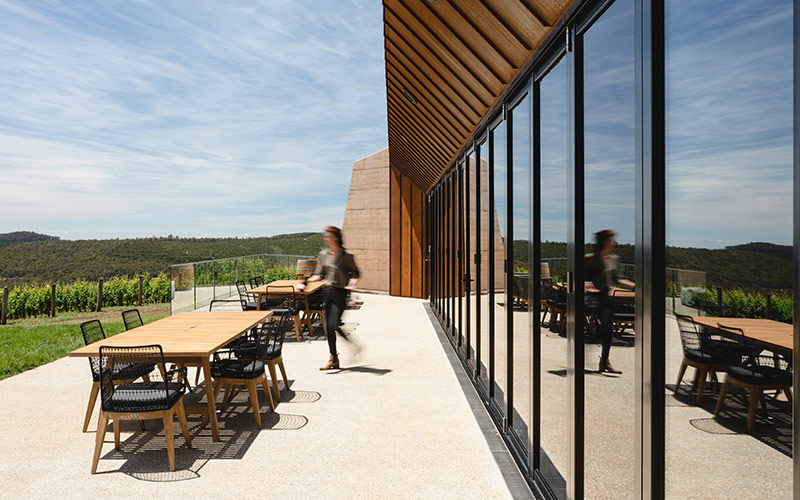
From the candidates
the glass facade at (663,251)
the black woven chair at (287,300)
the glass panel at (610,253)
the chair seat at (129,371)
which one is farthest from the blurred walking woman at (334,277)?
the glass panel at (610,253)

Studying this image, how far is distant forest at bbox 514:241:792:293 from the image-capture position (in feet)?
3.34

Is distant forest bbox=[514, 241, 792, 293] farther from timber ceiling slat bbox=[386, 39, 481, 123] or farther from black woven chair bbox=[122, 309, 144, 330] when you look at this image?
black woven chair bbox=[122, 309, 144, 330]

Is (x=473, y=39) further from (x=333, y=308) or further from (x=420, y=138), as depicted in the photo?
(x=420, y=138)

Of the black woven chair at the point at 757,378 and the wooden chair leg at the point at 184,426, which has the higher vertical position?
the black woven chair at the point at 757,378

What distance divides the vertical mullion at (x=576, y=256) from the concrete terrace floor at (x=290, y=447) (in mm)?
1087

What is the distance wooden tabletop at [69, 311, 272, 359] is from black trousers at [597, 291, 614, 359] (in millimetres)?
3040

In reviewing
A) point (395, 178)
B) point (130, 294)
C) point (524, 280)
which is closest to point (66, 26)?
point (130, 294)

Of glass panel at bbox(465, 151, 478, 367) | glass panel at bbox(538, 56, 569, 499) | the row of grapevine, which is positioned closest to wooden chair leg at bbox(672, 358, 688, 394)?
glass panel at bbox(538, 56, 569, 499)

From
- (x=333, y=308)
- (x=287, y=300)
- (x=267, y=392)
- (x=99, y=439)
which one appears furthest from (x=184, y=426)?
(x=287, y=300)

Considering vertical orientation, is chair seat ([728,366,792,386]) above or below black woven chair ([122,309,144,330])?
above

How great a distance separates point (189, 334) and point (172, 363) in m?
0.54

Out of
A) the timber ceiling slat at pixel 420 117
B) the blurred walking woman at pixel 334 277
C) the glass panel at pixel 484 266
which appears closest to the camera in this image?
the glass panel at pixel 484 266

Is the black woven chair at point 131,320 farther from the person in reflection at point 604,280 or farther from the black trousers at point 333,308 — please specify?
the person in reflection at point 604,280

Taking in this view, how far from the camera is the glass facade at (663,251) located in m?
1.05
